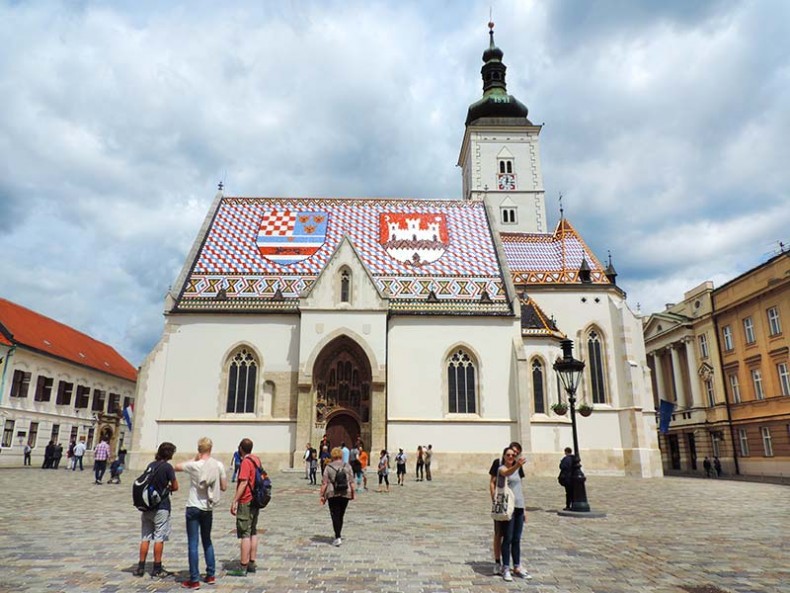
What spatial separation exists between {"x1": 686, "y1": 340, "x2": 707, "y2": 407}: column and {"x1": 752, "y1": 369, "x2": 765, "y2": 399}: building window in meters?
5.57

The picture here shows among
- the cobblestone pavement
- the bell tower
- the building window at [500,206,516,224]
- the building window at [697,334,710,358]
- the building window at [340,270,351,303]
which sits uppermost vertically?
the bell tower

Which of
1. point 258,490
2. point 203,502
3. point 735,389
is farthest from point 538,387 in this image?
point 203,502

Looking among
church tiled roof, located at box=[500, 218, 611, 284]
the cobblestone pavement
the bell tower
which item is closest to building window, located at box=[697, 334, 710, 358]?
church tiled roof, located at box=[500, 218, 611, 284]

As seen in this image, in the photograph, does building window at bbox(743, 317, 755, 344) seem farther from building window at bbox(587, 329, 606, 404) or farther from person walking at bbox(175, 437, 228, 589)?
person walking at bbox(175, 437, 228, 589)

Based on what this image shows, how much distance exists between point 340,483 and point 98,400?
41.2 metres

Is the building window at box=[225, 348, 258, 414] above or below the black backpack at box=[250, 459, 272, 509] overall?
above

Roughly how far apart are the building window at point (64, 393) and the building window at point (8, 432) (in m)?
4.48

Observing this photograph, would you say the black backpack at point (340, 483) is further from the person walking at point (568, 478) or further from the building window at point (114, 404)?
the building window at point (114, 404)

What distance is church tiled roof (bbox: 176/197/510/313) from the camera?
3012cm

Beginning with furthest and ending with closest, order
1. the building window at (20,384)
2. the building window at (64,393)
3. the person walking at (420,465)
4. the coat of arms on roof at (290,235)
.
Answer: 1. the building window at (64,393)
2. the building window at (20,384)
3. the coat of arms on roof at (290,235)
4. the person walking at (420,465)

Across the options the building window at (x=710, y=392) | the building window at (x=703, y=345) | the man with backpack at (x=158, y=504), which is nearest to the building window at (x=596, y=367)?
the building window at (x=703, y=345)

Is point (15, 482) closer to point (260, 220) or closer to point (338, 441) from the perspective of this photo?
point (338, 441)

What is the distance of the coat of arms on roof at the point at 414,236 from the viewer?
33.0 m

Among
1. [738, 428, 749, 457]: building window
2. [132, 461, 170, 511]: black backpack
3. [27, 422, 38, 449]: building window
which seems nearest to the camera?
[132, 461, 170, 511]: black backpack
